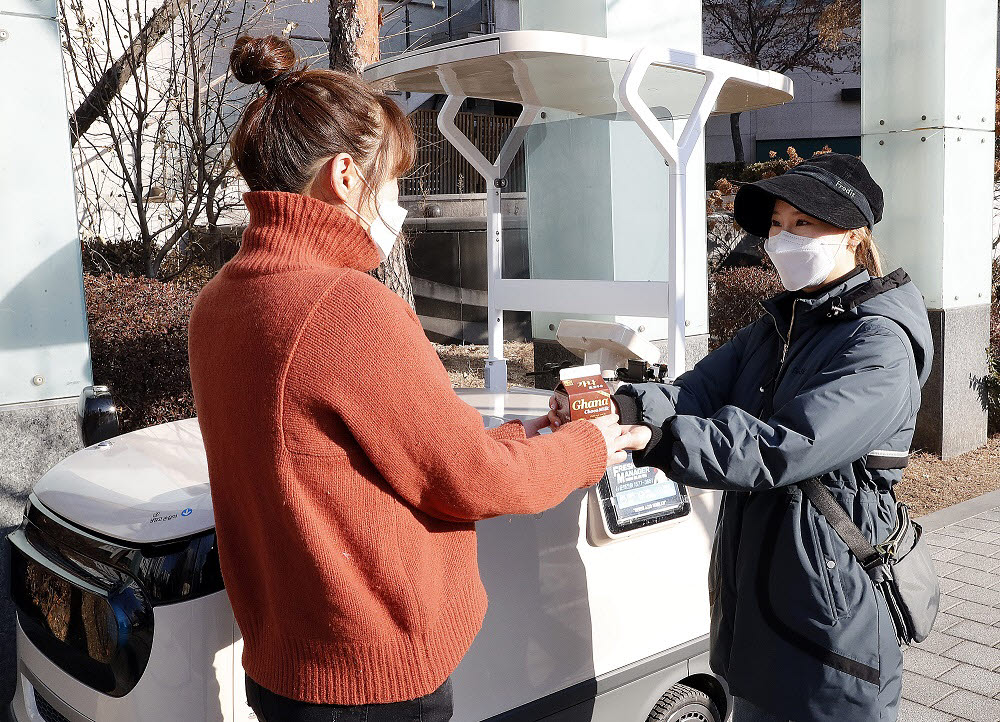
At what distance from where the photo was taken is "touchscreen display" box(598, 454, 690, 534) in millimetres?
2732

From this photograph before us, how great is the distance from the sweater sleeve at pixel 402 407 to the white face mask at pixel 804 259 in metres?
1.06

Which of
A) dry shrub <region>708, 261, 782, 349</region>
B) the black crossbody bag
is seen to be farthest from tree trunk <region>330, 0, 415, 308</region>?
the black crossbody bag

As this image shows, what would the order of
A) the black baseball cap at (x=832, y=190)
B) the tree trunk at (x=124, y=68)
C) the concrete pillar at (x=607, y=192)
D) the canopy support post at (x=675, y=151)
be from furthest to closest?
the tree trunk at (x=124, y=68) → the concrete pillar at (x=607, y=192) → the canopy support post at (x=675, y=151) → the black baseball cap at (x=832, y=190)

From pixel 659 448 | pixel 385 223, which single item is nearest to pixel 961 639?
pixel 659 448

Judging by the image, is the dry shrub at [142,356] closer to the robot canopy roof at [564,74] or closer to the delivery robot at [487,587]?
the robot canopy roof at [564,74]

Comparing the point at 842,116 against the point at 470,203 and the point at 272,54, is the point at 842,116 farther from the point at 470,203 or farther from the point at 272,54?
the point at 272,54

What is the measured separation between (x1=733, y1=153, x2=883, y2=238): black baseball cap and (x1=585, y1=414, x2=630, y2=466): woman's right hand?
693 millimetres

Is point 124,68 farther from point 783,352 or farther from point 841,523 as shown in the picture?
point 841,523

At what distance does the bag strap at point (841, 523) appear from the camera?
2242 mm

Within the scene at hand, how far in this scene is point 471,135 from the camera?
58.4ft

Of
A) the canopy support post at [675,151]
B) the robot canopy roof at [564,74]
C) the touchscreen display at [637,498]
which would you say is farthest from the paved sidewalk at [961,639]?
the robot canopy roof at [564,74]

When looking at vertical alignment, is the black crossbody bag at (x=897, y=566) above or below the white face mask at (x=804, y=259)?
below

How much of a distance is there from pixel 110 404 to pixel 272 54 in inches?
58.8

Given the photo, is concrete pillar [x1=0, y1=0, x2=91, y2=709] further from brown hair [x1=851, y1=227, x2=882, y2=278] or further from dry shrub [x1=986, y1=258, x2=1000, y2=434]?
dry shrub [x1=986, y1=258, x2=1000, y2=434]
